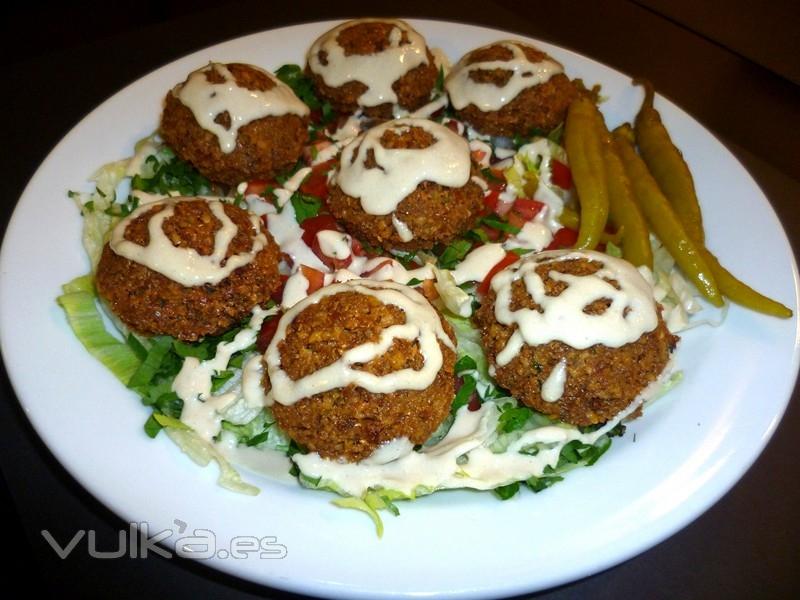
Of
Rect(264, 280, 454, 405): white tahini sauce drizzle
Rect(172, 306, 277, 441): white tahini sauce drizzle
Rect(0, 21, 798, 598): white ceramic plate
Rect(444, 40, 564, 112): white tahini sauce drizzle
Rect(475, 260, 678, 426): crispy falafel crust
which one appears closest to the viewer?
Rect(0, 21, 798, 598): white ceramic plate

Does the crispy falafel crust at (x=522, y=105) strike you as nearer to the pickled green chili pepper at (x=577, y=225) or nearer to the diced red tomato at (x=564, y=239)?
the pickled green chili pepper at (x=577, y=225)

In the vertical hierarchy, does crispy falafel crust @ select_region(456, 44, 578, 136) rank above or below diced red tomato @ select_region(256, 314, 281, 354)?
above

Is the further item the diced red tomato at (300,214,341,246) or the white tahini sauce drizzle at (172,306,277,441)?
the diced red tomato at (300,214,341,246)

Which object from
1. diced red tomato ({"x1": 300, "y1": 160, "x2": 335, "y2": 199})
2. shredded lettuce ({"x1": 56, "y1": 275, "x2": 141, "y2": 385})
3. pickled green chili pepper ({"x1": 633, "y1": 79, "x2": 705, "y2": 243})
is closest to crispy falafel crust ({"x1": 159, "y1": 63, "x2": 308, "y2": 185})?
diced red tomato ({"x1": 300, "y1": 160, "x2": 335, "y2": 199})

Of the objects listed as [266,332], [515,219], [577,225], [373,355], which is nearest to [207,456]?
[266,332]

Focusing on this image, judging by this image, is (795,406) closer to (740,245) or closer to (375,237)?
(740,245)

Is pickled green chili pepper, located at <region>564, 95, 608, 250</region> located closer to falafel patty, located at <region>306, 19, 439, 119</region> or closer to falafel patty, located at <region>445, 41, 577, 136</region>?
falafel patty, located at <region>445, 41, 577, 136</region>
